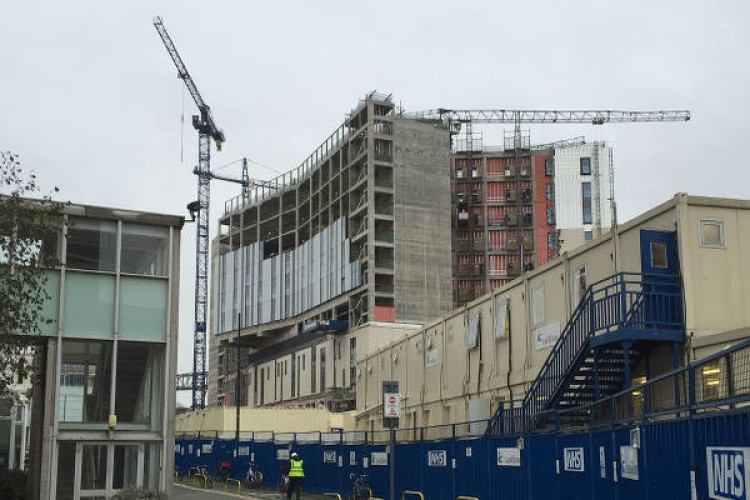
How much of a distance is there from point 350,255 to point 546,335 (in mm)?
74926

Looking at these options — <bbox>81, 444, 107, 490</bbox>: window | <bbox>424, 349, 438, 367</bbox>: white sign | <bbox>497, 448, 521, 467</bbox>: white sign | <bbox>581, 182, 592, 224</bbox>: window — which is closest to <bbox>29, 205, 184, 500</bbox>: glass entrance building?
<bbox>81, 444, 107, 490</bbox>: window

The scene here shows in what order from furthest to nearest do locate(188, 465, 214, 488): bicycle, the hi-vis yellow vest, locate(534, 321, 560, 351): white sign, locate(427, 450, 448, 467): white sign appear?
locate(188, 465, 214, 488): bicycle < the hi-vis yellow vest < locate(534, 321, 560, 351): white sign < locate(427, 450, 448, 467): white sign

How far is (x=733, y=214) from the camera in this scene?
21688 millimetres

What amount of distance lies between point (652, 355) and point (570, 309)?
4223 mm

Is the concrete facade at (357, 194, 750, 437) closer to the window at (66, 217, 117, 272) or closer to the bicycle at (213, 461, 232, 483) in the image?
the bicycle at (213, 461, 232, 483)

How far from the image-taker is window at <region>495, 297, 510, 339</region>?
101 feet

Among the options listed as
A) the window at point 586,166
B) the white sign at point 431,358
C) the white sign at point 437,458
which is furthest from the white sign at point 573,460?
the window at point 586,166

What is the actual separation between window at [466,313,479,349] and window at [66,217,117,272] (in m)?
15.1

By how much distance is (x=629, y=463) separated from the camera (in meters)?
14.0

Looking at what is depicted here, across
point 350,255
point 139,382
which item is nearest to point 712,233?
point 139,382

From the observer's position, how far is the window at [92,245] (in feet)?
74.3

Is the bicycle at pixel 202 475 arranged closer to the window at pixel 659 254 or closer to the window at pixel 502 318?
the window at pixel 502 318

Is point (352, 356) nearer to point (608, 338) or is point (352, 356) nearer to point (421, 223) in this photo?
point (421, 223)

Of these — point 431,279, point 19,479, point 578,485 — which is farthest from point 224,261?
point 578,485
